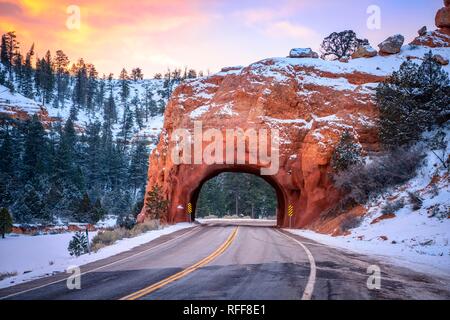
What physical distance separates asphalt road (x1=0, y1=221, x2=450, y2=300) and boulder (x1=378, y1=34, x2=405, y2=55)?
1470 inches

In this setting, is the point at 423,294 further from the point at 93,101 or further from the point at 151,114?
the point at 93,101

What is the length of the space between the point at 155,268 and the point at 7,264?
17726 millimetres

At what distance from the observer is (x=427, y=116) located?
24547 mm

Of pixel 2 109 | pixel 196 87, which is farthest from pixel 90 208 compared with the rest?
pixel 2 109

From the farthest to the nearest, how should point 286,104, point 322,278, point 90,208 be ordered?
point 90,208 → point 286,104 → point 322,278

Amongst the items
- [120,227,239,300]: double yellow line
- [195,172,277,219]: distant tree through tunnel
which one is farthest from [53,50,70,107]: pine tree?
[120,227,239,300]: double yellow line

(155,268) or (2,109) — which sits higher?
(2,109)

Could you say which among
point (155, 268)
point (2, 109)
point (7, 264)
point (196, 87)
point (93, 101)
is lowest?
point (7, 264)

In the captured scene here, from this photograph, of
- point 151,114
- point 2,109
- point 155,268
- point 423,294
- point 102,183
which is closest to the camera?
point 423,294

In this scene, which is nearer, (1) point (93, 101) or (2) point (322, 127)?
(2) point (322, 127)

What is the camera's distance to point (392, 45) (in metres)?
42.9

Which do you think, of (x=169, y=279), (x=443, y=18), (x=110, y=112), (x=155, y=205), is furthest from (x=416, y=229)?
(x=110, y=112)

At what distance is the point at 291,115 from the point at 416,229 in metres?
21.6
